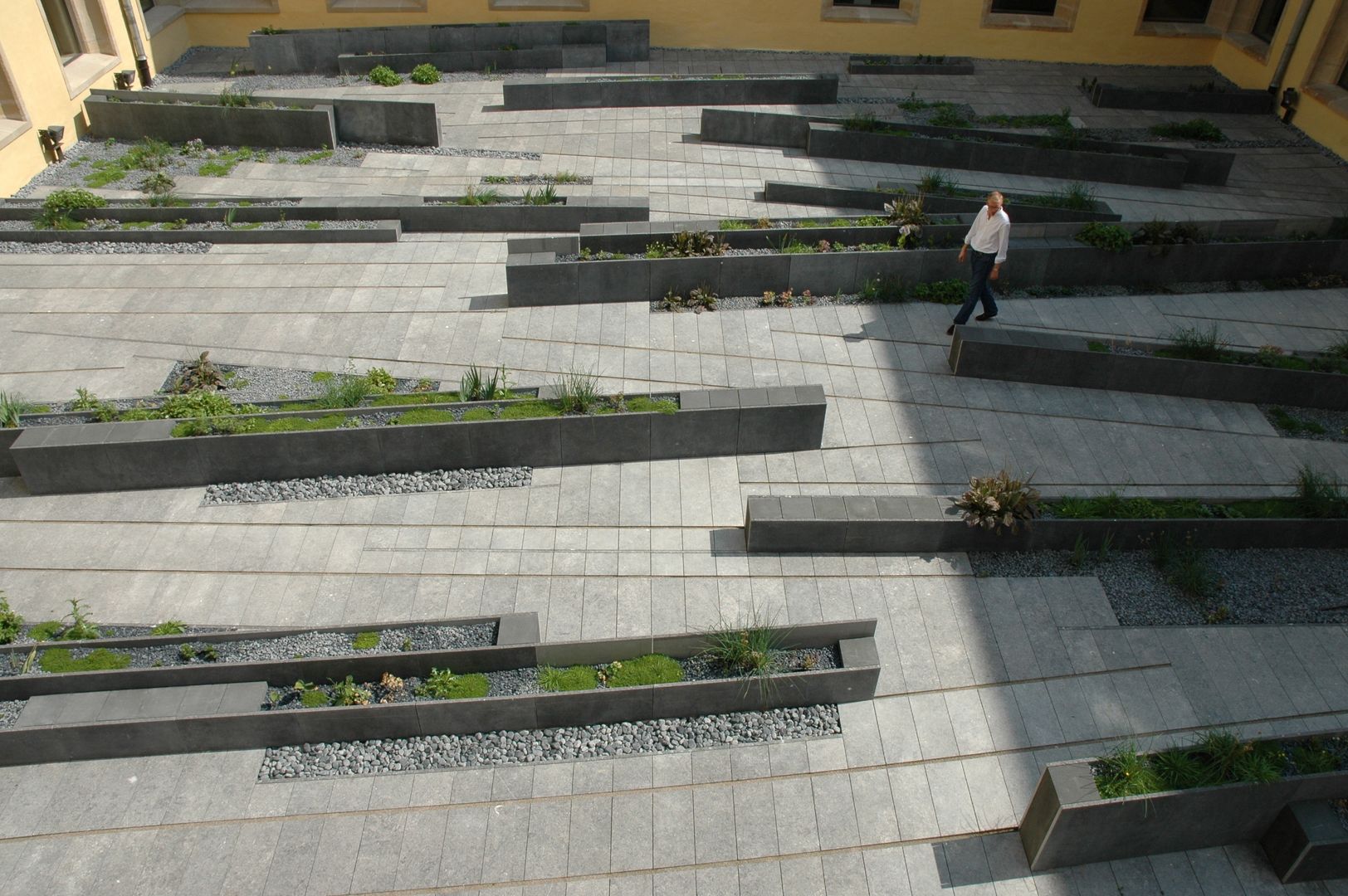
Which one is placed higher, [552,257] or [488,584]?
[552,257]

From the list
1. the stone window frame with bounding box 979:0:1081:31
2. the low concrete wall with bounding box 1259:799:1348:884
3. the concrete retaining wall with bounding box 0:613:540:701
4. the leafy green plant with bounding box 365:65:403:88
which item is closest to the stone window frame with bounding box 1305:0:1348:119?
the stone window frame with bounding box 979:0:1081:31

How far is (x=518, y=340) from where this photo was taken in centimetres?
1307

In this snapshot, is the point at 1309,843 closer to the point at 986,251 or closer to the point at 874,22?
the point at 986,251

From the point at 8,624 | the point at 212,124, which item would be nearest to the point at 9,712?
the point at 8,624

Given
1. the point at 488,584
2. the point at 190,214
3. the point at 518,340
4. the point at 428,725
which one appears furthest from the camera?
the point at 190,214

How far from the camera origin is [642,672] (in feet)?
28.3

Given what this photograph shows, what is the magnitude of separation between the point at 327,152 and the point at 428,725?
43.2ft

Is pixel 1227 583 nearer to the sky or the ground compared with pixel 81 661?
nearer to the sky

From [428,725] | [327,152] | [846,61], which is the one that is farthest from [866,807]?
[846,61]

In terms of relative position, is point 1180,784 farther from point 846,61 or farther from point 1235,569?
point 846,61

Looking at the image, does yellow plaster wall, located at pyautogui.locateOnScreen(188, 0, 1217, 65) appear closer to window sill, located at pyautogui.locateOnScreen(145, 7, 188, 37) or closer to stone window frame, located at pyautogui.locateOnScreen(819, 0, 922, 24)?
stone window frame, located at pyautogui.locateOnScreen(819, 0, 922, 24)

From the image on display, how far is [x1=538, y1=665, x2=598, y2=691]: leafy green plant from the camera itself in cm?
852

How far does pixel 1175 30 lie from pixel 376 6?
61.7ft

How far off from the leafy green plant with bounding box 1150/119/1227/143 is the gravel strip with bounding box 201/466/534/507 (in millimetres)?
15639
